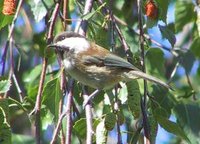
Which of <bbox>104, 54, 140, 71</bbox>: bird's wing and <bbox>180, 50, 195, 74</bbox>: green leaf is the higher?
<bbox>104, 54, 140, 71</bbox>: bird's wing

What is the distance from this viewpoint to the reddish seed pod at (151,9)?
10.2 ft

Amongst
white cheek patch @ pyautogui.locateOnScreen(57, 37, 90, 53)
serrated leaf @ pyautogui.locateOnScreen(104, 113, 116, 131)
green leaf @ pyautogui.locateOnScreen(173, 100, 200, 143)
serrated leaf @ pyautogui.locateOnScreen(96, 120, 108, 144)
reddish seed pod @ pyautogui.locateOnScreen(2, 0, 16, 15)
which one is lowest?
green leaf @ pyautogui.locateOnScreen(173, 100, 200, 143)

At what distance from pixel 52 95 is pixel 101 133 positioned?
0.53 m

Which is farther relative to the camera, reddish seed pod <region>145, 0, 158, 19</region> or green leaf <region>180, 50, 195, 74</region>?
green leaf <region>180, 50, 195, 74</region>

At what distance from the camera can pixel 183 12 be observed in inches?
155

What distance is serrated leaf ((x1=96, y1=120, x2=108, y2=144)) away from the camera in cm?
252

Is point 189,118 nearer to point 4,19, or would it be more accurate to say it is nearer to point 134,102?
point 134,102

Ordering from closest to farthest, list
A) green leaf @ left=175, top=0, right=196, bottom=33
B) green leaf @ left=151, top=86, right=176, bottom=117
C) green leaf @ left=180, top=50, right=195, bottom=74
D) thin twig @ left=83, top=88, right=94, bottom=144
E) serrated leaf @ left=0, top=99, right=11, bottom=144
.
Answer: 1. thin twig @ left=83, top=88, right=94, bottom=144
2. serrated leaf @ left=0, top=99, right=11, bottom=144
3. green leaf @ left=151, top=86, right=176, bottom=117
4. green leaf @ left=180, top=50, right=195, bottom=74
5. green leaf @ left=175, top=0, right=196, bottom=33

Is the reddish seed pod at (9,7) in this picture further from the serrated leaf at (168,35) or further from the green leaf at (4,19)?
the serrated leaf at (168,35)

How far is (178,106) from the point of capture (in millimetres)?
3465

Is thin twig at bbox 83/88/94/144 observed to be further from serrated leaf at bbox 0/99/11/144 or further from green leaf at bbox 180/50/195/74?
green leaf at bbox 180/50/195/74

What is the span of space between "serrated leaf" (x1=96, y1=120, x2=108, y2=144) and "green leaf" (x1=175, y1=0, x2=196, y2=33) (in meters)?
1.54

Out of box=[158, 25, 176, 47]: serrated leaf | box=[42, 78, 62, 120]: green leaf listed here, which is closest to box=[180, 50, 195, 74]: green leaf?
box=[158, 25, 176, 47]: serrated leaf

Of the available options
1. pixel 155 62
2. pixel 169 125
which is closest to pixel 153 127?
pixel 169 125
